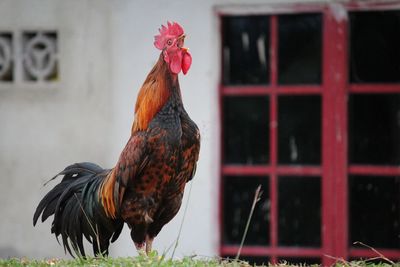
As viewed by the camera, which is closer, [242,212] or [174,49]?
[174,49]

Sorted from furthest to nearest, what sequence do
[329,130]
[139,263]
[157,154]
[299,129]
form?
1. [299,129]
2. [329,130]
3. [139,263]
4. [157,154]

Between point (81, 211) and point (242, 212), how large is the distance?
1.88 meters

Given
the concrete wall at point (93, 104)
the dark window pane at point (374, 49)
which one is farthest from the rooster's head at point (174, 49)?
the dark window pane at point (374, 49)

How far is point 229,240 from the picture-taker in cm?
738

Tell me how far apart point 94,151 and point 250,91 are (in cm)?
104

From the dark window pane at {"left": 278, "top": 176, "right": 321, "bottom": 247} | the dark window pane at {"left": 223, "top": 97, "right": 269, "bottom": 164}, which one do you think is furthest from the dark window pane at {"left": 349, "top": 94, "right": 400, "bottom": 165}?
the dark window pane at {"left": 223, "top": 97, "right": 269, "bottom": 164}

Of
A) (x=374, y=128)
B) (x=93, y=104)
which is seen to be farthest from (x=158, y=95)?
(x=374, y=128)

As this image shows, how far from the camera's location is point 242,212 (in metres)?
7.37

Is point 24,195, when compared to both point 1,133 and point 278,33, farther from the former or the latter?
point 278,33

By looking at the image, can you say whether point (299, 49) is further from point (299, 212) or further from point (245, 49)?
point (299, 212)

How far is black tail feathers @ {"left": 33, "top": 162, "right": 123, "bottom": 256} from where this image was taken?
5.58 meters

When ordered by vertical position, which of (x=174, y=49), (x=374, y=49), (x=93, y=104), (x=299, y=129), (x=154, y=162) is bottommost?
(x=154, y=162)

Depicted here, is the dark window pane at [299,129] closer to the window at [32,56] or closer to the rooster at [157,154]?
the window at [32,56]

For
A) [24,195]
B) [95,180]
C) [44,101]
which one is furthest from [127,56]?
→ [95,180]
